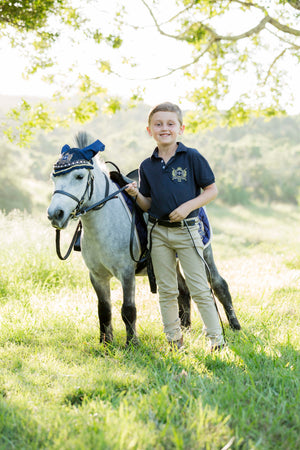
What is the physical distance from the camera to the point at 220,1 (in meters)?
7.36

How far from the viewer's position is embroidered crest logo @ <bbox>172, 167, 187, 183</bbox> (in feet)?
10.4

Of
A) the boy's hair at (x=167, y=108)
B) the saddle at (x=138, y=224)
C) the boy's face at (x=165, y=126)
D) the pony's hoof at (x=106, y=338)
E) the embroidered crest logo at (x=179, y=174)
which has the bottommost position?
the pony's hoof at (x=106, y=338)

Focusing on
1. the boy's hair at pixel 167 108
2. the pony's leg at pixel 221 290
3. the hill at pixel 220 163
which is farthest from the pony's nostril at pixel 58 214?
the hill at pixel 220 163

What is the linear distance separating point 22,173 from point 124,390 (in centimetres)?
2765

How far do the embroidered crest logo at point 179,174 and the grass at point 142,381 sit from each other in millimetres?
1409

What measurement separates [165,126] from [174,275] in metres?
1.29

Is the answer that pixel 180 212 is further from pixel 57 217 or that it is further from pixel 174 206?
pixel 57 217

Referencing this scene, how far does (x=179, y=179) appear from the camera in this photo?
3170 millimetres

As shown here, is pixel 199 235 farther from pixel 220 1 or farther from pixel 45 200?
pixel 45 200

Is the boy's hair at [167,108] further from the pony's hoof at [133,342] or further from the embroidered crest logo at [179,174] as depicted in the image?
the pony's hoof at [133,342]

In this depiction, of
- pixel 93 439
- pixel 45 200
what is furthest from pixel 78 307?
pixel 45 200

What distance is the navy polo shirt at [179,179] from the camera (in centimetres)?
316

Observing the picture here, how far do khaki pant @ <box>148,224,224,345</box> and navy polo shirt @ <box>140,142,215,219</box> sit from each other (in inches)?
8.4

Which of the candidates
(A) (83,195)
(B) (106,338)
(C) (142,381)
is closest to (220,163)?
(B) (106,338)
